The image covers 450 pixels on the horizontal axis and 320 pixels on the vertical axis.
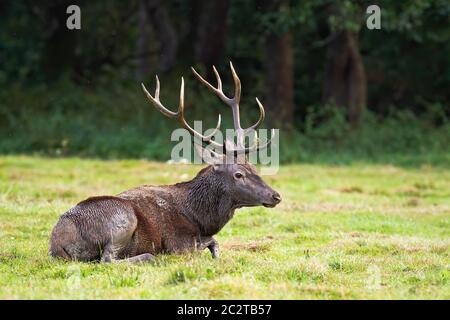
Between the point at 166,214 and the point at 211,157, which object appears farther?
the point at 211,157

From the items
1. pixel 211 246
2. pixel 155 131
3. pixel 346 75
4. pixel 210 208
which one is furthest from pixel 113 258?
pixel 346 75

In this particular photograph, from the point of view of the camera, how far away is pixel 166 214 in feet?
30.1

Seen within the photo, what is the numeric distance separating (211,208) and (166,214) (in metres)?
0.48

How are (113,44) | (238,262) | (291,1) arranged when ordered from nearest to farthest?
(238,262) < (291,1) < (113,44)

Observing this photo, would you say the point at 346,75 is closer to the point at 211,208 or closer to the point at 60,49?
the point at 60,49

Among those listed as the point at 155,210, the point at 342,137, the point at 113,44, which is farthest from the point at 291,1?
the point at 155,210

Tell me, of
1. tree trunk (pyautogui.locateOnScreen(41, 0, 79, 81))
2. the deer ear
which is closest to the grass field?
the deer ear

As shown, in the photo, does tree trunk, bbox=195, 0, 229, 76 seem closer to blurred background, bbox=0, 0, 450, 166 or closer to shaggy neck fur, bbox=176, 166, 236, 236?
blurred background, bbox=0, 0, 450, 166

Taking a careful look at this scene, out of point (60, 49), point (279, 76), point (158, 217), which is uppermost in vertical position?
point (60, 49)

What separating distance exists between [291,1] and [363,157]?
406 centimetres

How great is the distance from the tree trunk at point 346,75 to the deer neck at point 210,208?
1229 centimetres

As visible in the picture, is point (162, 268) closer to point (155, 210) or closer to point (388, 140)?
point (155, 210)

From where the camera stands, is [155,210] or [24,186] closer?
[155,210]

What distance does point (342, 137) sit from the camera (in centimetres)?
2014
